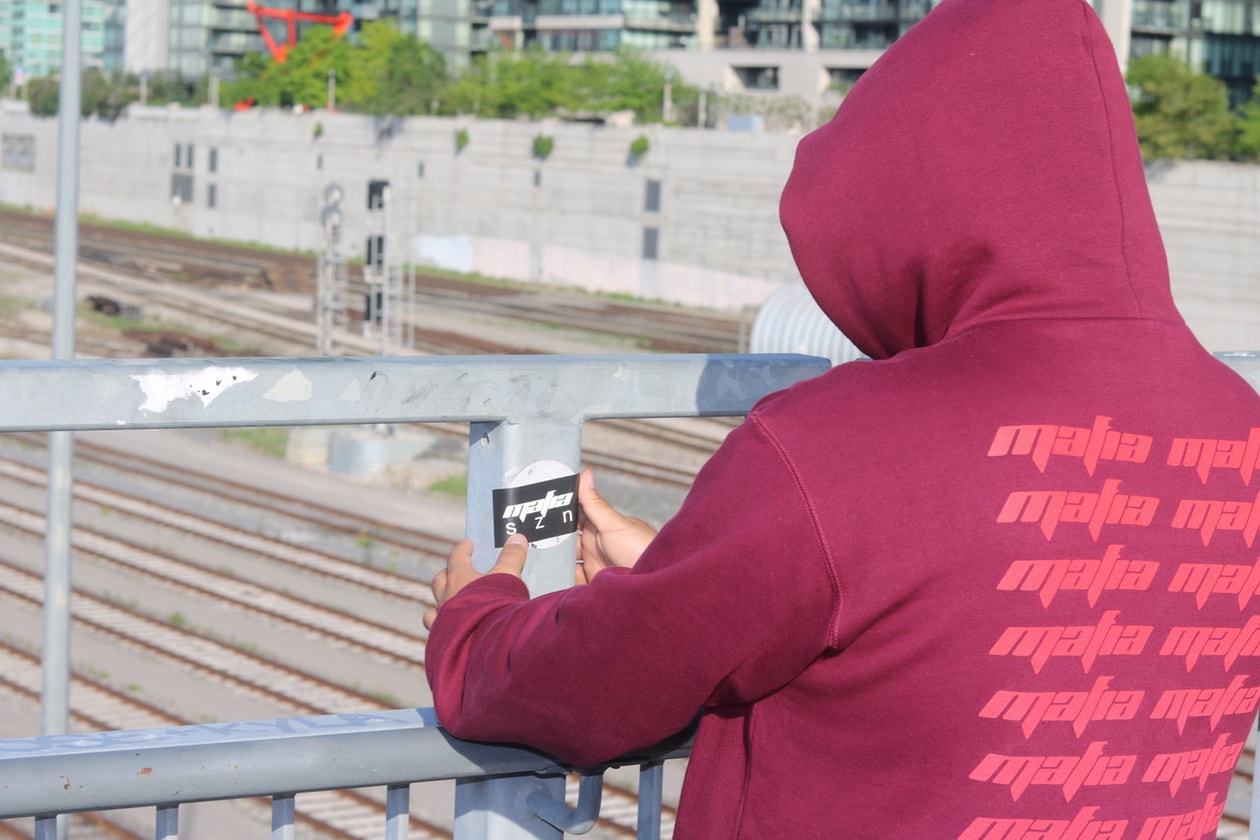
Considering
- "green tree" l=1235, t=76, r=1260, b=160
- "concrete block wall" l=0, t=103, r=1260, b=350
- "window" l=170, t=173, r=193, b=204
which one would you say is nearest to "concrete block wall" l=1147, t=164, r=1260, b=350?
"concrete block wall" l=0, t=103, r=1260, b=350

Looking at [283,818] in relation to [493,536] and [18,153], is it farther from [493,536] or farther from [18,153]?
[18,153]

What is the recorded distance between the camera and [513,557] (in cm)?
235

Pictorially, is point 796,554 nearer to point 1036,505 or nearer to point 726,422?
point 1036,505

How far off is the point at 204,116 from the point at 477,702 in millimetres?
74918

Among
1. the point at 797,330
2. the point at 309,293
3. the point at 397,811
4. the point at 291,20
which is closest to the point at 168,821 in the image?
the point at 397,811

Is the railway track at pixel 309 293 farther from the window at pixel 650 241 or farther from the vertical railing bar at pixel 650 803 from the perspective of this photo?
the vertical railing bar at pixel 650 803

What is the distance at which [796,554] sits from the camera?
1764 millimetres

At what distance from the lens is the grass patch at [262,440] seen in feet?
78.2

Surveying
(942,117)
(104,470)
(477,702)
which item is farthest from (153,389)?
(104,470)

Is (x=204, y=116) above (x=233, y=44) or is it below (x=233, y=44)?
below

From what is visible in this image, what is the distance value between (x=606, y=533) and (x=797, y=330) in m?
21.3

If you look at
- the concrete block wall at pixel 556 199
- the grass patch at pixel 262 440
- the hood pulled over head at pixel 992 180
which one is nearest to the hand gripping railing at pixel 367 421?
the hood pulled over head at pixel 992 180

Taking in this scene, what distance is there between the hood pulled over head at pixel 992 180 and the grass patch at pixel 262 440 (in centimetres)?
2228

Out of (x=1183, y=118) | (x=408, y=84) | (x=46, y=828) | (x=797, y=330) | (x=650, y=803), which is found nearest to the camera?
(x=46, y=828)
